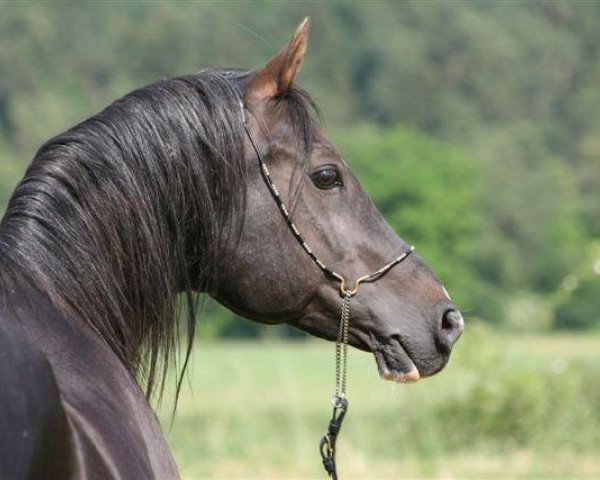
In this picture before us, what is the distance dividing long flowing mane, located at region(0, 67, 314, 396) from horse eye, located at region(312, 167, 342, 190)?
119 mm

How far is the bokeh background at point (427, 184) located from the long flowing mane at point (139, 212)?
8.65m

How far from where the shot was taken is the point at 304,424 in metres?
17.3

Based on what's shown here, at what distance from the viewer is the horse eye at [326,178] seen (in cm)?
397

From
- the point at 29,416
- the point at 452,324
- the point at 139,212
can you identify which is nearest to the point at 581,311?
the point at 452,324

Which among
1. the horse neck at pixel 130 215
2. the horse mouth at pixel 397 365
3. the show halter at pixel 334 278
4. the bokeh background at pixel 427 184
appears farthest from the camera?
the bokeh background at pixel 427 184

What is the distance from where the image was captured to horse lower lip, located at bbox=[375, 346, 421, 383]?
13.1 ft

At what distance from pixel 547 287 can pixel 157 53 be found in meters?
29.5

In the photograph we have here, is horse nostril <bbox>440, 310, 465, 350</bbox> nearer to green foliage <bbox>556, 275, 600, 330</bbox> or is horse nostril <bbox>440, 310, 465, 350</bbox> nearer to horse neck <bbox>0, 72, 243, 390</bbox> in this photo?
horse neck <bbox>0, 72, 243, 390</bbox>

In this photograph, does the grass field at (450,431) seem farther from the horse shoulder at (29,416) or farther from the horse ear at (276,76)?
the horse shoulder at (29,416)

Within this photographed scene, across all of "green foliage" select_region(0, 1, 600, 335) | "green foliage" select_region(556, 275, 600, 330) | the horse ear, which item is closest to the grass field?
the horse ear

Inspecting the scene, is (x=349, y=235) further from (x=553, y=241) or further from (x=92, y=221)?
(x=553, y=241)

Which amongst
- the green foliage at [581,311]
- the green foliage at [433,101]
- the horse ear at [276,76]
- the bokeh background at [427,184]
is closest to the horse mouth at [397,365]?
the horse ear at [276,76]

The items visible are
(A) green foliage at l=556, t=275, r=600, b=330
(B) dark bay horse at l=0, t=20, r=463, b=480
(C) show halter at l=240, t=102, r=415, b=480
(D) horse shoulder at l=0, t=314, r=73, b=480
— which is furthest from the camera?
(A) green foliage at l=556, t=275, r=600, b=330

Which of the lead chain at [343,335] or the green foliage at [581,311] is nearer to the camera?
the lead chain at [343,335]
